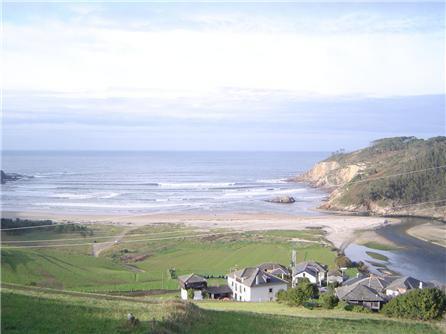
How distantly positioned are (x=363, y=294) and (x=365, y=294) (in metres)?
0.08

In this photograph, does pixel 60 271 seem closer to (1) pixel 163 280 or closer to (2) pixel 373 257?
(1) pixel 163 280

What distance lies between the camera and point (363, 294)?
1986 cm

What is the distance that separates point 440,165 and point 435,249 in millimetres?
28914

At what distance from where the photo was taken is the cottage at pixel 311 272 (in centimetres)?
2448

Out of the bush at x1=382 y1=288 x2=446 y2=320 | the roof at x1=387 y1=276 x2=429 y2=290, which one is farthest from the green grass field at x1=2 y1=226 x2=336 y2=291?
the bush at x1=382 y1=288 x2=446 y2=320

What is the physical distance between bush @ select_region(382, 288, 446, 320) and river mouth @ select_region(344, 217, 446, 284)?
11946 mm

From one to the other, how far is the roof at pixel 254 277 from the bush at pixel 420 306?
7.10 metres

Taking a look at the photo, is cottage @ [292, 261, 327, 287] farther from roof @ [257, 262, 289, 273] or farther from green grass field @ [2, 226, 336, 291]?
green grass field @ [2, 226, 336, 291]

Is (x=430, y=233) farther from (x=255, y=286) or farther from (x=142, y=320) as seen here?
(x=142, y=320)

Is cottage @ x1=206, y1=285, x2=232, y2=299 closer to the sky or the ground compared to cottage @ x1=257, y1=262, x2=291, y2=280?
closer to the ground

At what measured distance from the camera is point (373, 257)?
108ft

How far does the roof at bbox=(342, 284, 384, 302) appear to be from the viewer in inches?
773

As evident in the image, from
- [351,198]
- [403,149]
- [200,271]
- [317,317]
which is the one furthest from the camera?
[403,149]

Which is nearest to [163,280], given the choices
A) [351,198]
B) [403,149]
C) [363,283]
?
[363,283]
